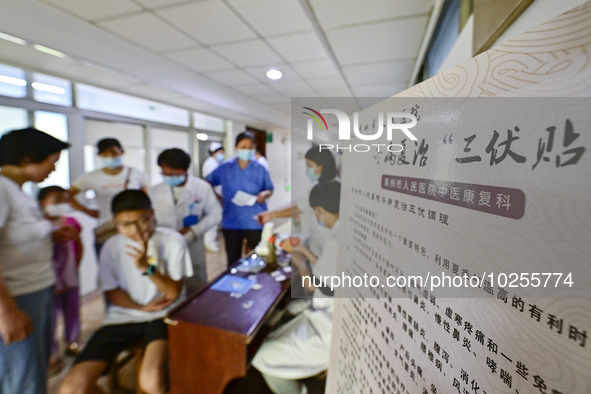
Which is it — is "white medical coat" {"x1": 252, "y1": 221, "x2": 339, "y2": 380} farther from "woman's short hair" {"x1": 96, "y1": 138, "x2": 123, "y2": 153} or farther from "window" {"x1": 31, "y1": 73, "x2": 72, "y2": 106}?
"window" {"x1": 31, "y1": 73, "x2": 72, "y2": 106}

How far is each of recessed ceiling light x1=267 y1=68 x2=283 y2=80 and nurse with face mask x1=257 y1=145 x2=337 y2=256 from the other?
2418mm

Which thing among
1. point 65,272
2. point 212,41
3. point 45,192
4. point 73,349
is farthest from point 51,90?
point 73,349

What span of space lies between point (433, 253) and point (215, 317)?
1.34 meters

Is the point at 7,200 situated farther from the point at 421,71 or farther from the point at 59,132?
the point at 421,71

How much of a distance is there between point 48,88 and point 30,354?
254cm

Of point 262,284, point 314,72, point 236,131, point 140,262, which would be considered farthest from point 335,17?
point 236,131

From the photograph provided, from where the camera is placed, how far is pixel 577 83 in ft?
0.87

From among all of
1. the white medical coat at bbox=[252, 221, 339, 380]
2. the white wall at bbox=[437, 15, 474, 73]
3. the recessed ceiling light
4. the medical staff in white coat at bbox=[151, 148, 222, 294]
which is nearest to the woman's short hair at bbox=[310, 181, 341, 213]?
the white medical coat at bbox=[252, 221, 339, 380]

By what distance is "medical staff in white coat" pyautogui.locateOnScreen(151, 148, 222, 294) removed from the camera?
2.44 m

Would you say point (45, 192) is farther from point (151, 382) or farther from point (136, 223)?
point (151, 382)

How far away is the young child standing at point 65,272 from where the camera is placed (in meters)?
2.10

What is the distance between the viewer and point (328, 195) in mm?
1188

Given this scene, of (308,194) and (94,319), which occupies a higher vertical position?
(308,194)

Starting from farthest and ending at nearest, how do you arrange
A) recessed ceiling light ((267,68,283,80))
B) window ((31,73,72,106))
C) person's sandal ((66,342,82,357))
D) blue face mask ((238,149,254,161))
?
recessed ceiling light ((267,68,283,80)) → blue face mask ((238,149,254,161)) → window ((31,73,72,106)) → person's sandal ((66,342,82,357))
